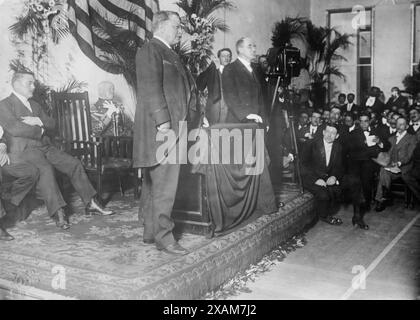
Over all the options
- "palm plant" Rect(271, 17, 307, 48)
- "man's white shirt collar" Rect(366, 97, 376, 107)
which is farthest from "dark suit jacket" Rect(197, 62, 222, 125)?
"man's white shirt collar" Rect(366, 97, 376, 107)

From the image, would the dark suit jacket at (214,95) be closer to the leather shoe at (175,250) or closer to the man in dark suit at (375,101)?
the leather shoe at (175,250)

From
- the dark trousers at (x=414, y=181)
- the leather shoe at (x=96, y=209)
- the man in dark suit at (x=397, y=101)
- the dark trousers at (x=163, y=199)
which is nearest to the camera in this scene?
the dark trousers at (x=163, y=199)

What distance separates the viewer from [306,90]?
10.6m

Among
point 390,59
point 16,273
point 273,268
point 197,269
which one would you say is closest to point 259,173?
point 273,268

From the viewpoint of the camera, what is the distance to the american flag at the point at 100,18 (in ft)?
18.1

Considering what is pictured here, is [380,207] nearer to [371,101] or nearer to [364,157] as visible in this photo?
[364,157]

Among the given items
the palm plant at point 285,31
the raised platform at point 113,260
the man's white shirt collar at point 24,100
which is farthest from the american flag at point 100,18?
the palm plant at point 285,31

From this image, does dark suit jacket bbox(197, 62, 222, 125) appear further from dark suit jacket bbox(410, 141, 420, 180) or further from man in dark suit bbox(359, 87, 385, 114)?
man in dark suit bbox(359, 87, 385, 114)

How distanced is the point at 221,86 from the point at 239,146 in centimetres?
103

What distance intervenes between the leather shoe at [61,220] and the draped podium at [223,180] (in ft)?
2.80

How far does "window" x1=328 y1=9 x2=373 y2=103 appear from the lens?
38.8 ft

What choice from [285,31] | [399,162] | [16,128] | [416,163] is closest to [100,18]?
[16,128]

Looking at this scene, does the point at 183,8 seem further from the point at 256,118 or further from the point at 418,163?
the point at 418,163

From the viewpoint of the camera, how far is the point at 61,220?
12.4ft
